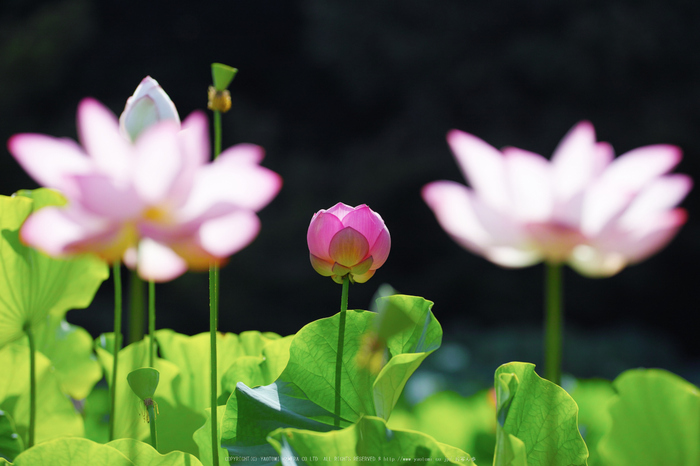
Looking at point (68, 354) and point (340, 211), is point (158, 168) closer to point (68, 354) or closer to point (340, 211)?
point (340, 211)

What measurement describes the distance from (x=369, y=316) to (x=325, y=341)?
2 centimetres

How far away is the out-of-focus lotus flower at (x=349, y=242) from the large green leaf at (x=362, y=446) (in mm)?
50

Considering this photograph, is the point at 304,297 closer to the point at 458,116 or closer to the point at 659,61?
the point at 458,116

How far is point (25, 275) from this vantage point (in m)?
0.25

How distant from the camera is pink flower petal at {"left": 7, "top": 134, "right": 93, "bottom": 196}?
5.9 inches

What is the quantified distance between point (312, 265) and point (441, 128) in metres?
3.05

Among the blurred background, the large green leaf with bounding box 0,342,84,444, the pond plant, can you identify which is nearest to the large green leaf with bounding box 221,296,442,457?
the pond plant

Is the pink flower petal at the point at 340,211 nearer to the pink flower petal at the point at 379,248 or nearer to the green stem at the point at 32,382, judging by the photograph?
the pink flower petal at the point at 379,248

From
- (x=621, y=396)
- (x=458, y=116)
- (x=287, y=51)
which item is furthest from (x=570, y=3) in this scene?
(x=621, y=396)

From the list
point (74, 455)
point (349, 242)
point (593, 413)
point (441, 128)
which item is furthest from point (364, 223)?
point (441, 128)

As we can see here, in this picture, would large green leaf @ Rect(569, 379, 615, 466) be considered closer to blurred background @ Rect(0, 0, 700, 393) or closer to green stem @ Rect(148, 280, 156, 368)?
green stem @ Rect(148, 280, 156, 368)

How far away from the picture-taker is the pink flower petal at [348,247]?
0.21 metres

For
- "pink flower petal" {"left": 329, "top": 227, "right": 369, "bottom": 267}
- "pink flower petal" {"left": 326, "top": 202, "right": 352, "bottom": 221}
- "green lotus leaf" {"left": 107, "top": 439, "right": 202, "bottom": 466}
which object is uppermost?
"pink flower petal" {"left": 326, "top": 202, "right": 352, "bottom": 221}

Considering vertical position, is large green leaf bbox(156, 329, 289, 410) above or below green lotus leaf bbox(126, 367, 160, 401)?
above
